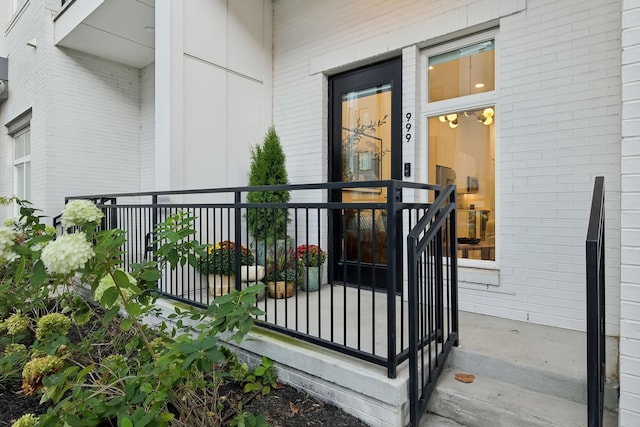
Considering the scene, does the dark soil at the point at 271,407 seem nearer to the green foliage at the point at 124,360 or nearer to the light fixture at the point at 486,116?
the green foliage at the point at 124,360

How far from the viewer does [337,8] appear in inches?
147

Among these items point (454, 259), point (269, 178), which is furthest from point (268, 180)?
point (454, 259)

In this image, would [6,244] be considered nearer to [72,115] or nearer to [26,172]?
[72,115]

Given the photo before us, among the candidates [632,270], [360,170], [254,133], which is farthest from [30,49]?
→ [632,270]

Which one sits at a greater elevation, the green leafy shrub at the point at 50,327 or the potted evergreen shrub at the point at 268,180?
the potted evergreen shrub at the point at 268,180

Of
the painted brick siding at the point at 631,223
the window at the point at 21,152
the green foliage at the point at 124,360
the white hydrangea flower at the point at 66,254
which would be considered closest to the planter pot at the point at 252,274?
the green foliage at the point at 124,360

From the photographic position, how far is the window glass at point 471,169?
9.55 ft

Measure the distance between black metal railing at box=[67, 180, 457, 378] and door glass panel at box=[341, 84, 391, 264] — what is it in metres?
0.02

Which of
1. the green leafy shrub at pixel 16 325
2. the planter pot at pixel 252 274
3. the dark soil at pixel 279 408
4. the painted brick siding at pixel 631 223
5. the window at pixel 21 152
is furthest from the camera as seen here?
the window at pixel 21 152

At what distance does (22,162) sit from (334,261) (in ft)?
19.8

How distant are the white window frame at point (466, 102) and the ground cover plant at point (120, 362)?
1724 millimetres

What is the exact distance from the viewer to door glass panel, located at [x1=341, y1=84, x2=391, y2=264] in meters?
3.52

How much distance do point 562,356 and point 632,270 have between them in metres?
0.89

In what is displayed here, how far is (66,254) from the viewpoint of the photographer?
117 cm
